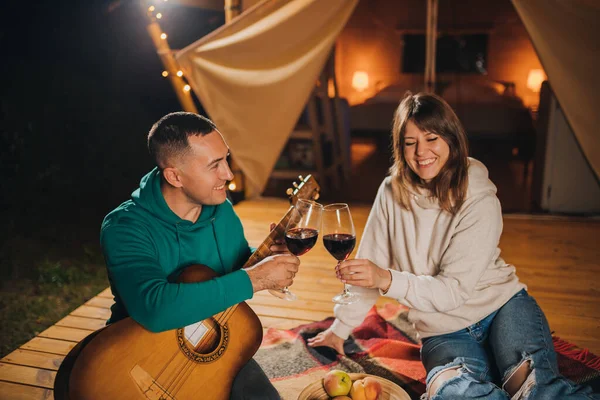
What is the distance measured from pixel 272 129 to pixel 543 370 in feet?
7.90

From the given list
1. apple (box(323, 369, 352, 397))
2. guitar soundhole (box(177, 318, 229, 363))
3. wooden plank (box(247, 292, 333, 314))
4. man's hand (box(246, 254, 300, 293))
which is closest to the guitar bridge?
guitar soundhole (box(177, 318, 229, 363))

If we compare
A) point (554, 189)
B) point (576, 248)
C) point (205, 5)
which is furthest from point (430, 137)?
point (205, 5)

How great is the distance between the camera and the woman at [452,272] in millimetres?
1650

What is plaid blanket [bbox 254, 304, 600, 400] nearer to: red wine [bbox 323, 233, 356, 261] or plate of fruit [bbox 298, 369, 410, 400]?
plate of fruit [bbox 298, 369, 410, 400]

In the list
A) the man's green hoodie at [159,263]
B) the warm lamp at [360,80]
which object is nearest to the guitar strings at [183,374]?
the man's green hoodie at [159,263]

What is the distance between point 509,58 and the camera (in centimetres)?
773

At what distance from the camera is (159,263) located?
161 cm

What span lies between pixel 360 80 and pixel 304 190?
6880 mm

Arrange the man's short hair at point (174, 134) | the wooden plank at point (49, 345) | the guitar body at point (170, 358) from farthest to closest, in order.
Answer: the wooden plank at point (49, 345)
the man's short hair at point (174, 134)
the guitar body at point (170, 358)

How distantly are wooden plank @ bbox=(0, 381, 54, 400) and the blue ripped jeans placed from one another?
5.11 feet

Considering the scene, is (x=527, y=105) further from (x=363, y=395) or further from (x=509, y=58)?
(x=363, y=395)

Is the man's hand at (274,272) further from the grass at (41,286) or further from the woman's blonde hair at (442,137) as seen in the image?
the grass at (41,286)

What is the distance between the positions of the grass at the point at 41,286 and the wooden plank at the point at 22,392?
0.52 metres

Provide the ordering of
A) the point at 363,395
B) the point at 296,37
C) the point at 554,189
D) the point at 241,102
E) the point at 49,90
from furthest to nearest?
the point at 49,90
the point at 554,189
the point at 241,102
the point at 296,37
the point at 363,395
